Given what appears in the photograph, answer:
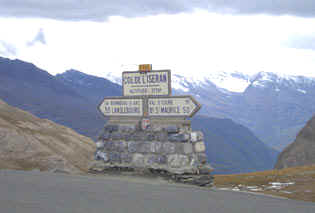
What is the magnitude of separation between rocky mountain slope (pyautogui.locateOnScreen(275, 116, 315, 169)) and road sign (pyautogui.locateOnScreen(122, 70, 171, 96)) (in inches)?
1647

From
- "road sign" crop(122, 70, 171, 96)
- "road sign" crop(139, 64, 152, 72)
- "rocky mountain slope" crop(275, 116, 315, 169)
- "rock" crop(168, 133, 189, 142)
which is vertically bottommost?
"rocky mountain slope" crop(275, 116, 315, 169)

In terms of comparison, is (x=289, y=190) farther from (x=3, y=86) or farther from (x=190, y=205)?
(x=3, y=86)

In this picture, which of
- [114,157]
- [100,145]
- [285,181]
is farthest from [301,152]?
[114,157]

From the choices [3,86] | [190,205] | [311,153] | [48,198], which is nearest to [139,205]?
[190,205]

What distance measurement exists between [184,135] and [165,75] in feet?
7.11

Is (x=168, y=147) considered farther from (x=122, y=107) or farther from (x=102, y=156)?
(x=102, y=156)

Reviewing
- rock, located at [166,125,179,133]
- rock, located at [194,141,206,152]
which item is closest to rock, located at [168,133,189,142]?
rock, located at [166,125,179,133]

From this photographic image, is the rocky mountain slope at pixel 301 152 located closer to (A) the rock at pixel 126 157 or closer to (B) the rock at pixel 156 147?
(A) the rock at pixel 126 157

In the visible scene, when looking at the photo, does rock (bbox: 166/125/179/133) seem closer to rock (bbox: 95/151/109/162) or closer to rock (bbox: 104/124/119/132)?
rock (bbox: 104/124/119/132)

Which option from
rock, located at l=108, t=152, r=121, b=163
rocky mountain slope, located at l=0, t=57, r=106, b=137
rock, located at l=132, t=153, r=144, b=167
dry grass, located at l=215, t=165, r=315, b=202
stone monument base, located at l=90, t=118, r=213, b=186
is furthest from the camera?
rocky mountain slope, located at l=0, t=57, r=106, b=137

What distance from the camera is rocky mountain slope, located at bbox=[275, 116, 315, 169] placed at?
5462 centimetres

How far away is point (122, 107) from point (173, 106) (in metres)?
1.89

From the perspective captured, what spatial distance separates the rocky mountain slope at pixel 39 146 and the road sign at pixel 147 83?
3.80m

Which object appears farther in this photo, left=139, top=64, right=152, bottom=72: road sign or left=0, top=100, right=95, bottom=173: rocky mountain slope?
left=0, top=100, right=95, bottom=173: rocky mountain slope
